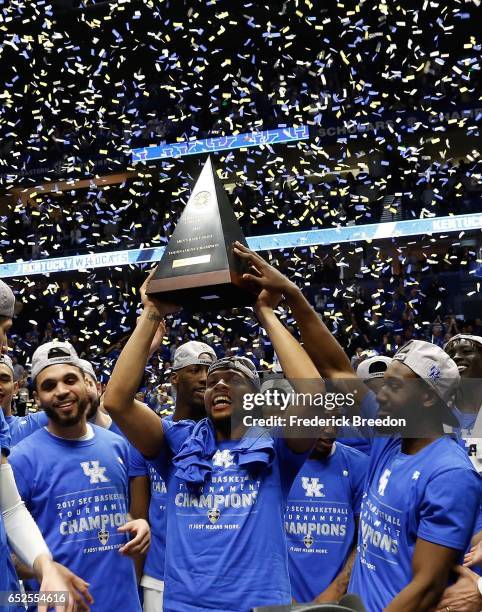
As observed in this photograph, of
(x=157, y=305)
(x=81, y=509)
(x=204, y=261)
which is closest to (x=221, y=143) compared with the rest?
(x=81, y=509)

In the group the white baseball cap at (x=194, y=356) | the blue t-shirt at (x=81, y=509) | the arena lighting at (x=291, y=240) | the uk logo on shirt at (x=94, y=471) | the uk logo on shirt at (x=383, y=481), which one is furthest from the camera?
the arena lighting at (x=291, y=240)

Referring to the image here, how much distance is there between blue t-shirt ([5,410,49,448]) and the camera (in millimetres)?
4152

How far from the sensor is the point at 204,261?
2.68 meters

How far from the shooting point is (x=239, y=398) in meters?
2.94

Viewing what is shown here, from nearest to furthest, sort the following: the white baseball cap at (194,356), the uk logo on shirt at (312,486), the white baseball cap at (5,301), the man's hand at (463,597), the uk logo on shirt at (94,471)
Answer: the man's hand at (463,597) < the white baseball cap at (5,301) < the uk logo on shirt at (94,471) < the uk logo on shirt at (312,486) < the white baseball cap at (194,356)

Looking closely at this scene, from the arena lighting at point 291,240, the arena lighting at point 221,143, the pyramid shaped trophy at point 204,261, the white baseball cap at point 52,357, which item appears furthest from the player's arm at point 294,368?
the arena lighting at point 221,143

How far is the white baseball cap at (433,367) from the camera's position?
2477 mm

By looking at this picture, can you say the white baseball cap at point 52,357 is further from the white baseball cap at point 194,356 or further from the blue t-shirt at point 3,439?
the blue t-shirt at point 3,439

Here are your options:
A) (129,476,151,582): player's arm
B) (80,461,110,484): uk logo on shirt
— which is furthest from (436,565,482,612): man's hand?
(129,476,151,582): player's arm

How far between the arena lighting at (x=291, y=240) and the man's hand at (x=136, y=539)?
1267 cm

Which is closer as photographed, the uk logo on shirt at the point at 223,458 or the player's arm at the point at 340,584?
the uk logo on shirt at the point at 223,458

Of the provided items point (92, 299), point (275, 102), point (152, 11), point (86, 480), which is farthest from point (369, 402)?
point (152, 11)

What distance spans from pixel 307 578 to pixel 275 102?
16511 mm

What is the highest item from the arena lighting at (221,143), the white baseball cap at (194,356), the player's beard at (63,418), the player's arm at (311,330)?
the arena lighting at (221,143)
